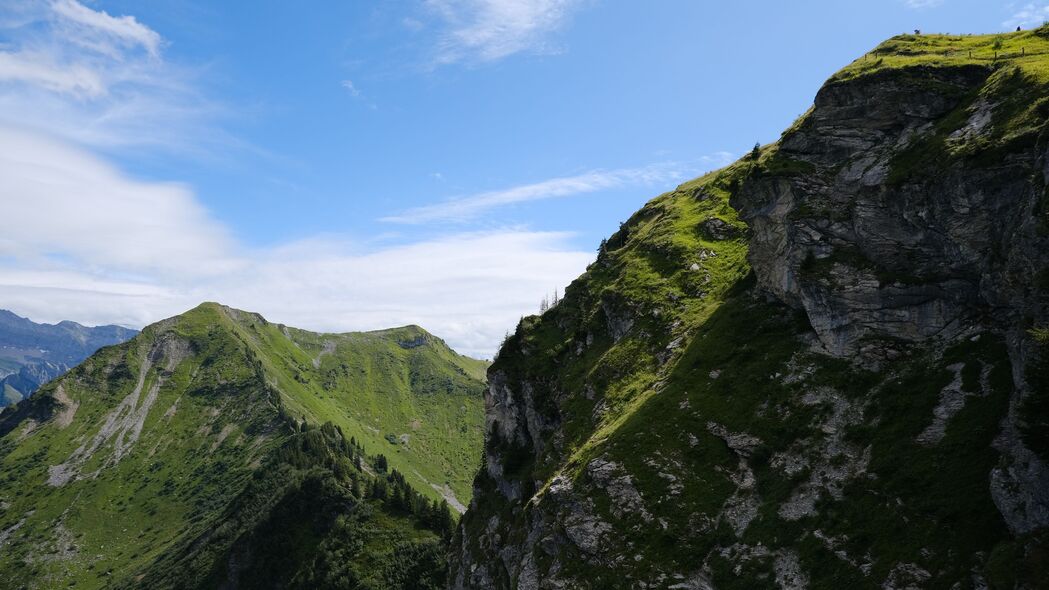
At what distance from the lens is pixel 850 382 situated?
170 ft

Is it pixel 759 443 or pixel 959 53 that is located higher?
pixel 959 53

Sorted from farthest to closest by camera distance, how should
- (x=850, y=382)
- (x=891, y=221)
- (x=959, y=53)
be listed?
(x=959, y=53) < (x=891, y=221) < (x=850, y=382)

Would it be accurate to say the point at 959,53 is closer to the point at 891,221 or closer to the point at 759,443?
the point at 891,221

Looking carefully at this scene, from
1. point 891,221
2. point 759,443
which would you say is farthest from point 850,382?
point 891,221

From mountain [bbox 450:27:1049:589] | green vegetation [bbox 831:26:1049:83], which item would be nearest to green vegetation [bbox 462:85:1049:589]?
mountain [bbox 450:27:1049:589]

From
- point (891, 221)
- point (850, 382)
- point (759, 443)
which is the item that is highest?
point (891, 221)

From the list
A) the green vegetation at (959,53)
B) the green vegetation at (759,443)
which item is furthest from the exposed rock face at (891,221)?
the green vegetation at (959,53)

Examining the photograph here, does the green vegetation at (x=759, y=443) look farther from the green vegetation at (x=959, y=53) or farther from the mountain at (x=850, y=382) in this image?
the green vegetation at (x=959, y=53)

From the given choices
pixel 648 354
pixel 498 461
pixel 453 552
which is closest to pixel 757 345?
pixel 648 354

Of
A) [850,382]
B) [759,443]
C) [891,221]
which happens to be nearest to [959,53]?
[891,221]

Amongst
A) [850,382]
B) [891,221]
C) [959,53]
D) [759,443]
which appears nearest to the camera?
[850,382]

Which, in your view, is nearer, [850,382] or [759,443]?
[850,382]

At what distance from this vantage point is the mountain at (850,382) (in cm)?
3722

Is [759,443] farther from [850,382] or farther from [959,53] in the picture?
[959,53]
